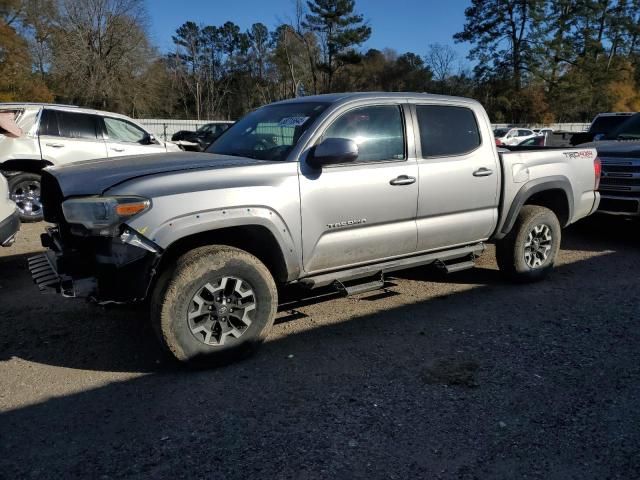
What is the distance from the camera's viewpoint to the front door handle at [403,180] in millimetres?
4320

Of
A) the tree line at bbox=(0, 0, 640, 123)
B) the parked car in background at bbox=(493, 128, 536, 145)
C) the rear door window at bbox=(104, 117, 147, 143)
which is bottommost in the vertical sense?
the rear door window at bbox=(104, 117, 147, 143)

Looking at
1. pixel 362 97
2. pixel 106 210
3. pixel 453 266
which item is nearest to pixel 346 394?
pixel 106 210

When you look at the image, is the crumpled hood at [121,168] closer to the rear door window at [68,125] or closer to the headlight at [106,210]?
the headlight at [106,210]

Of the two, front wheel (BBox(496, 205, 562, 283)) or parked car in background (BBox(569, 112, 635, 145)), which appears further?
parked car in background (BBox(569, 112, 635, 145))

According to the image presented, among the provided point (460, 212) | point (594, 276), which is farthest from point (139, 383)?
point (594, 276)

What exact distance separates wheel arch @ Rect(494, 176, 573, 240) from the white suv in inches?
249

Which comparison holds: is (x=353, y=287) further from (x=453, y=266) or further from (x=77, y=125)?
(x=77, y=125)

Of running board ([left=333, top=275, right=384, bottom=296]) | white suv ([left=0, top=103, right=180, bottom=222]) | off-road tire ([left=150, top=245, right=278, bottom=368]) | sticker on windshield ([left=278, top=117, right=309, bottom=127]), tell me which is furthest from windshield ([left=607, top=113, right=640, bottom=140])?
white suv ([left=0, top=103, right=180, bottom=222])

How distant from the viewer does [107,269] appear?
3352 mm

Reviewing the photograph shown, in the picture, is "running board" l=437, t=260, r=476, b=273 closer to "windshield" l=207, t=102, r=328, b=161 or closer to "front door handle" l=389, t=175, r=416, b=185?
"front door handle" l=389, t=175, r=416, b=185

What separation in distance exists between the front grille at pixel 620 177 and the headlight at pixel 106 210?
22.0 ft

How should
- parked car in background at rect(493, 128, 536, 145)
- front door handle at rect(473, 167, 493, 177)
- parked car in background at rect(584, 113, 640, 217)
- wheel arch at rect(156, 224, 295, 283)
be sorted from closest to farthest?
wheel arch at rect(156, 224, 295, 283) < front door handle at rect(473, 167, 493, 177) < parked car in background at rect(584, 113, 640, 217) < parked car in background at rect(493, 128, 536, 145)

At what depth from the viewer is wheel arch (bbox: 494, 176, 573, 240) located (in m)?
5.24

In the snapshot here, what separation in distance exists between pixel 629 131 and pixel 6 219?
32.0ft
